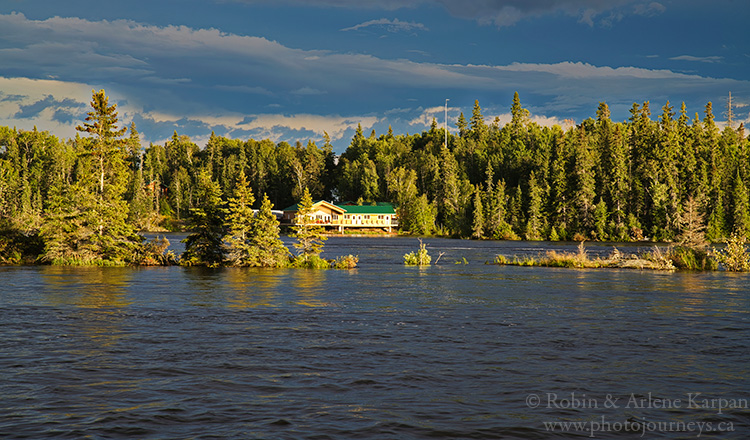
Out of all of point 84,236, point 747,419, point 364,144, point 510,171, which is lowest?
point 747,419

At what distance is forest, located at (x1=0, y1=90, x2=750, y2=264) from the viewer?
153 ft

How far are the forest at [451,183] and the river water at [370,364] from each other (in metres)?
18.5

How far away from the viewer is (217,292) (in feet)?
98.5

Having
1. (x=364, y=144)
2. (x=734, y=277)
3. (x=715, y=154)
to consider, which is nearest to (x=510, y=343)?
(x=734, y=277)

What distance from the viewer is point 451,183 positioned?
136m

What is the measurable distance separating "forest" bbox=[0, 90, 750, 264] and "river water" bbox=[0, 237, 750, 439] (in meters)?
18.5

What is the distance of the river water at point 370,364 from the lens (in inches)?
433

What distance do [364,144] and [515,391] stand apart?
6750 inches

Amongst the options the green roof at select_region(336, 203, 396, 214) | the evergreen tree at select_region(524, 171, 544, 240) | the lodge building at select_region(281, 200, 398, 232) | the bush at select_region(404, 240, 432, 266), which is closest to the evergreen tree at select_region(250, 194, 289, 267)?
the bush at select_region(404, 240, 432, 266)

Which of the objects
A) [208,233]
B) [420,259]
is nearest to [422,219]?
[420,259]

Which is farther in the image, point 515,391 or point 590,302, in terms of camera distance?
point 590,302

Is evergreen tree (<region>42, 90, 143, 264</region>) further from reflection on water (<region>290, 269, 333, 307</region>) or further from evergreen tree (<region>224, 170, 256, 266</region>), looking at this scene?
reflection on water (<region>290, 269, 333, 307</region>)

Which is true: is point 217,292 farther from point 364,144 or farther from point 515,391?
point 364,144

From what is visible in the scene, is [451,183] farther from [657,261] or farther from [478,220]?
[657,261]
